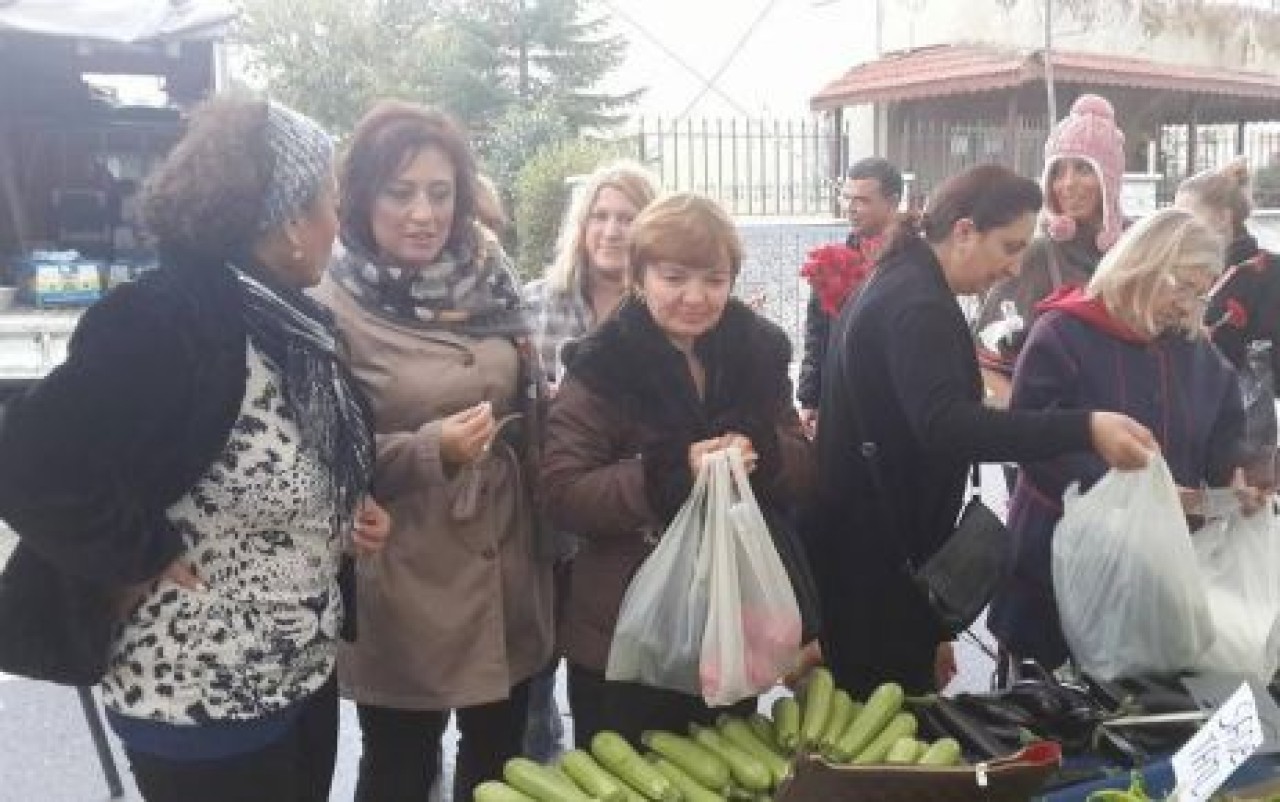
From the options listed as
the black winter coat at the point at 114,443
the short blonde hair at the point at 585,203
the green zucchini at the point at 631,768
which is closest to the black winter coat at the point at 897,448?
the green zucchini at the point at 631,768

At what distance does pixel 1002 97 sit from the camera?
46.2 ft

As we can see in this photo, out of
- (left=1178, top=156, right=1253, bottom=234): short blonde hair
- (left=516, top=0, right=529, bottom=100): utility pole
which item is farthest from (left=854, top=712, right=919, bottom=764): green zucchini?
(left=516, top=0, right=529, bottom=100): utility pole

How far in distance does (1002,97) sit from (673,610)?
13.4 m

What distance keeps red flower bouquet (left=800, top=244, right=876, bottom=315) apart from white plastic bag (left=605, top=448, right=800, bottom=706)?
7.32 ft

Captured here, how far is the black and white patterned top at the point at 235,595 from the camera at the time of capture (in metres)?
1.73

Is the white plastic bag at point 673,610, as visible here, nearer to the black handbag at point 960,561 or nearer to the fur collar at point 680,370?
the fur collar at point 680,370

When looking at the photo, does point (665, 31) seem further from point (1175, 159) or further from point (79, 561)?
point (79, 561)

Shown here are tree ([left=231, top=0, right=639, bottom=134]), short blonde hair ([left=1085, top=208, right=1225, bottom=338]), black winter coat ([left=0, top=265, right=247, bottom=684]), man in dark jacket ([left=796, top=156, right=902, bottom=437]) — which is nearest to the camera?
black winter coat ([left=0, top=265, right=247, bottom=684])

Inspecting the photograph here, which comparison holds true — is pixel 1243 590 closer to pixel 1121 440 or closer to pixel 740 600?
pixel 1121 440

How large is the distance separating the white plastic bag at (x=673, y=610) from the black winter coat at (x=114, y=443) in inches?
29.0

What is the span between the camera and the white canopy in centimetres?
554

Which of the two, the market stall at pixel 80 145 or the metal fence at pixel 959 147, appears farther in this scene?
the metal fence at pixel 959 147

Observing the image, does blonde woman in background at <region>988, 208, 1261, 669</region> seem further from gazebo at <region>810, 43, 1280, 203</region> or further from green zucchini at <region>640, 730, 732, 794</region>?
gazebo at <region>810, 43, 1280, 203</region>

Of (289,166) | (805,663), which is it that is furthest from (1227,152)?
(289,166)
